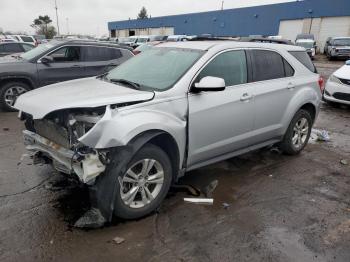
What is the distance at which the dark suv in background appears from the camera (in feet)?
26.8

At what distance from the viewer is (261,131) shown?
488cm

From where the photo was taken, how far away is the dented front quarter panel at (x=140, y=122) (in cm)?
310

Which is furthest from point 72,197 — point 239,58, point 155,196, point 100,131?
point 239,58

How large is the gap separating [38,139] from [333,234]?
334 cm

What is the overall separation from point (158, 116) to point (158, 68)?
97 cm

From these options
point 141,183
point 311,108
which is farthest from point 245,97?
point 311,108

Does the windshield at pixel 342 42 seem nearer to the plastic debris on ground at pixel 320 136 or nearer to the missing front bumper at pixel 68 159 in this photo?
the plastic debris on ground at pixel 320 136

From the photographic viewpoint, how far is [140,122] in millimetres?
3363

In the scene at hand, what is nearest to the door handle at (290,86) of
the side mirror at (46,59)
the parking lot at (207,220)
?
the parking lot at (207,220)

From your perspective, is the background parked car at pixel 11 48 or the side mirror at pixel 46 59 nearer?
the side mirror at pixel 46 59

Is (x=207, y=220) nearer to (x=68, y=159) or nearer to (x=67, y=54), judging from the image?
(x=68, y=159)

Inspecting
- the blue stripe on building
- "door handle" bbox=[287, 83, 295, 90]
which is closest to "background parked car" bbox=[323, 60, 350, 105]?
"door handle" bbox=[287, 83, 295, 90]

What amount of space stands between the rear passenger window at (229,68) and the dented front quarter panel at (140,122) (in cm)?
56

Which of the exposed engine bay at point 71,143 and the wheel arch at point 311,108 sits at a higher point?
the exposed engine bay at point 71,143
